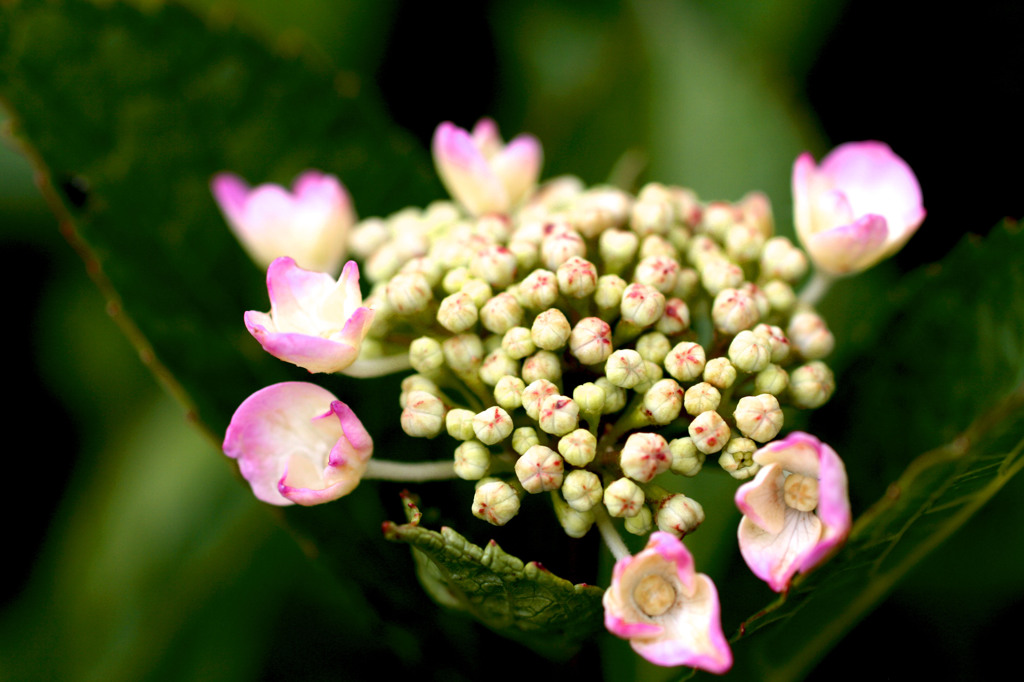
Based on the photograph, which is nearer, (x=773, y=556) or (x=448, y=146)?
(x=773, y=556)

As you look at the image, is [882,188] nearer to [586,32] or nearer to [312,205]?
[312,205]

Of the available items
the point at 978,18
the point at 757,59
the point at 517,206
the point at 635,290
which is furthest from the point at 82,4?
the point at 978,18

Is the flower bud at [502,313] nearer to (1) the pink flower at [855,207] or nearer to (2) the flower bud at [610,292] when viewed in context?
(2) the flower bud at [610,292]

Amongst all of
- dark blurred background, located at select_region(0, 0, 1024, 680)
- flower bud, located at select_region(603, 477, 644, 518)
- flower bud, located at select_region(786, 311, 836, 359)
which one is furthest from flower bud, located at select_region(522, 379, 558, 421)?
dark blurred background, located at select_region(0, 0, 1024, 680)

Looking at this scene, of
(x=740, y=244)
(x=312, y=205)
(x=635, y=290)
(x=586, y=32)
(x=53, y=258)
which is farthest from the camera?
(x=586, y=32)

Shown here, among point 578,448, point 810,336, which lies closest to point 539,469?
point 578,448

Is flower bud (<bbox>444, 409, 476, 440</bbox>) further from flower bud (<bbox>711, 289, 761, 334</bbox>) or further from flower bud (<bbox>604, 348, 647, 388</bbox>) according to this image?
flower bud (<bbox>711, 289, 761, 334</bbox>)

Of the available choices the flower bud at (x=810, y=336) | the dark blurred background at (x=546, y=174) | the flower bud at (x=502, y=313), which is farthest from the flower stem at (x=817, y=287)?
the flower bud at (x=502, y=313)
